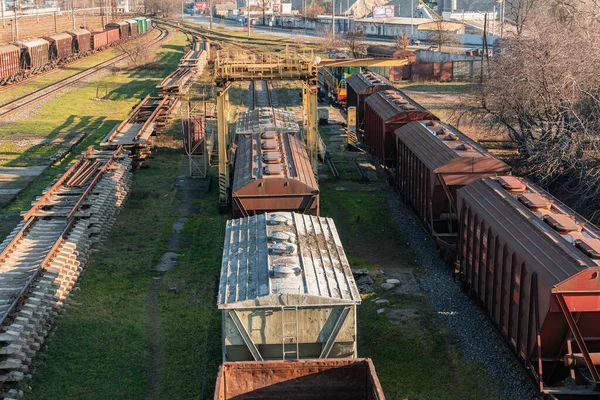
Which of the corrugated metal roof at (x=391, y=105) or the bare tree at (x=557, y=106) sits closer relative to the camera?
the bare tree at (x=557, y=106)

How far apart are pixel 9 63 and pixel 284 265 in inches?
1919

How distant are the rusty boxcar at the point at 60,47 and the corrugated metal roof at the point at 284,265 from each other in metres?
57.4

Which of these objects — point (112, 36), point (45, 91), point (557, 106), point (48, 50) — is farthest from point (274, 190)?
point (112, 36)

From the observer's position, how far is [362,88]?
38844 millimetres

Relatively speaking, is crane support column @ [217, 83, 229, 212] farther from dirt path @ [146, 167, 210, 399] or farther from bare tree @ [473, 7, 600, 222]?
bare tree @ [473, 7, 600, 222]

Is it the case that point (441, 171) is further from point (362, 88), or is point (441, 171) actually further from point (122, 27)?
point (122, 27)

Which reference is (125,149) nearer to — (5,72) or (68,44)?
(5,72)

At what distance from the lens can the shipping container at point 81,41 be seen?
76.1 metres

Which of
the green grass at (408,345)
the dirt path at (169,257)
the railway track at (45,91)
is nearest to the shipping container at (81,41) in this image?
the railway track at (45,91)

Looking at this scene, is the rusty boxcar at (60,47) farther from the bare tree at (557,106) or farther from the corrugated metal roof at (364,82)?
the bare tree at (557,106)

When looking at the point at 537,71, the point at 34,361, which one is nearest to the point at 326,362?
the point at 34,361

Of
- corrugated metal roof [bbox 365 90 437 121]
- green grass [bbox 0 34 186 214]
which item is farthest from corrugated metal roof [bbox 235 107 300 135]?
green grass [bbox 0 34 186 214]

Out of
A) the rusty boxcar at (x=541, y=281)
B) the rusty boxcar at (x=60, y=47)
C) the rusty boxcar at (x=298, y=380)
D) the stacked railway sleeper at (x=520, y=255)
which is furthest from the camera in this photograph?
the rusty boxcar at (x=60, y=47)

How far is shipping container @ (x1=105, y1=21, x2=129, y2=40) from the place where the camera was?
314 ft
